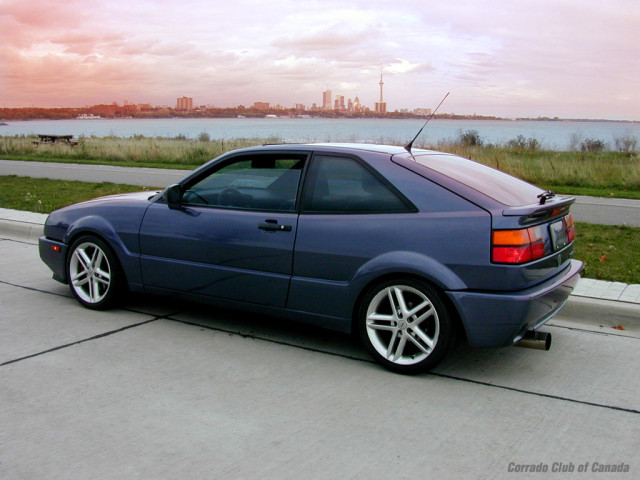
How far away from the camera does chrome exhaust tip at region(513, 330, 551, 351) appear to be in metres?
4.63

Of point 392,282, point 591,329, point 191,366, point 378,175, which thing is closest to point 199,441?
point 191,366

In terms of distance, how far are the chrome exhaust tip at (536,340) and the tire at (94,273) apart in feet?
11.3

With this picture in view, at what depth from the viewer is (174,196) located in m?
5.62

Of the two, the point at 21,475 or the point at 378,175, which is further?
the point at 378,175

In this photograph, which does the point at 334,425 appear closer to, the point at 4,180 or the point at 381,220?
the point at 381,220

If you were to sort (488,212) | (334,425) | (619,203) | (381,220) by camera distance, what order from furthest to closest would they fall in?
(619,203) < (381,220) < (488,212) < (334,425)

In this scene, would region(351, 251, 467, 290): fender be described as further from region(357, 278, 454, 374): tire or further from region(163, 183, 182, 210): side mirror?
region(163, 183, 182, 210): side mirror

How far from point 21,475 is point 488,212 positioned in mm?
3066

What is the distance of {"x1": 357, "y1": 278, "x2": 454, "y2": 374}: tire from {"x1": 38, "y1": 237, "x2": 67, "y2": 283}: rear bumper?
3.07 m

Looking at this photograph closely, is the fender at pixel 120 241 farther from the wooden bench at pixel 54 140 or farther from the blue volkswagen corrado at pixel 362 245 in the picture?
the wooden bench at pixel 54 140

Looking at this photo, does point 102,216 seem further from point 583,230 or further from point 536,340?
point 583,230

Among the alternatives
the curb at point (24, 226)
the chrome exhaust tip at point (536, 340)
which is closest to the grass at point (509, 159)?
the curb at point (24, 226)

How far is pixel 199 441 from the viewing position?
3.57m

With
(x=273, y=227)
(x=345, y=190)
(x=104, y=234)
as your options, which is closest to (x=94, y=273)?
(x=104, y=234)
